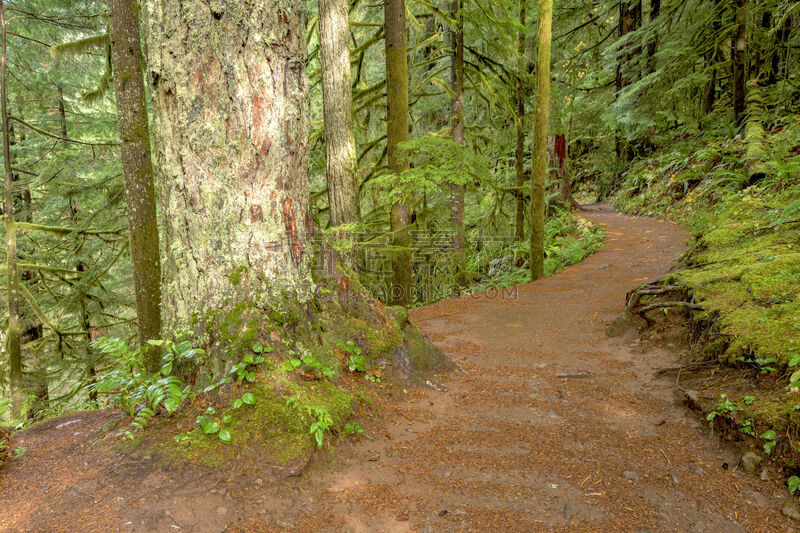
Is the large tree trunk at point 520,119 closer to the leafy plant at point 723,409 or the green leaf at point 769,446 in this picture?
the leafy plant at point 723,409

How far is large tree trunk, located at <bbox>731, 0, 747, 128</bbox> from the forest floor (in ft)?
42.3

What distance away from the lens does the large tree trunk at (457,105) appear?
29.2 feet

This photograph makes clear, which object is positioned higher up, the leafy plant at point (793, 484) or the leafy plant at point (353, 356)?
the leafy plant at point (353, 356)

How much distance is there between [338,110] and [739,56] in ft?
42.1

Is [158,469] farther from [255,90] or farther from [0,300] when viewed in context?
[0,300]

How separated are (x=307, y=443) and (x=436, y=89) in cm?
1208

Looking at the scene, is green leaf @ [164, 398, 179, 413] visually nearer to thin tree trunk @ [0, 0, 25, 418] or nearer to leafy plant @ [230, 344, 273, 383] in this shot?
leafy plant @ [230, 344, 273, 383]

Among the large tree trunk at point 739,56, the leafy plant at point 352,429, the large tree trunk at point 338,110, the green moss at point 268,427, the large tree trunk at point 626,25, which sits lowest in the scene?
the leafy plant at point 352,429

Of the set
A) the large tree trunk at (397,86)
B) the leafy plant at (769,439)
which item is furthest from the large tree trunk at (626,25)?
the leafy plant at (769,439)

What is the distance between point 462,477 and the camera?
8.71 feet

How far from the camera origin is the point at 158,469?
228 cm

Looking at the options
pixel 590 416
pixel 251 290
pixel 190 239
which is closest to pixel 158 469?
pixel 251 290

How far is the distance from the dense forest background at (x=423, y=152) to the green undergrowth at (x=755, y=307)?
0.54 ft

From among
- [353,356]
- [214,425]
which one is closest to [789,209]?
[353,356]
